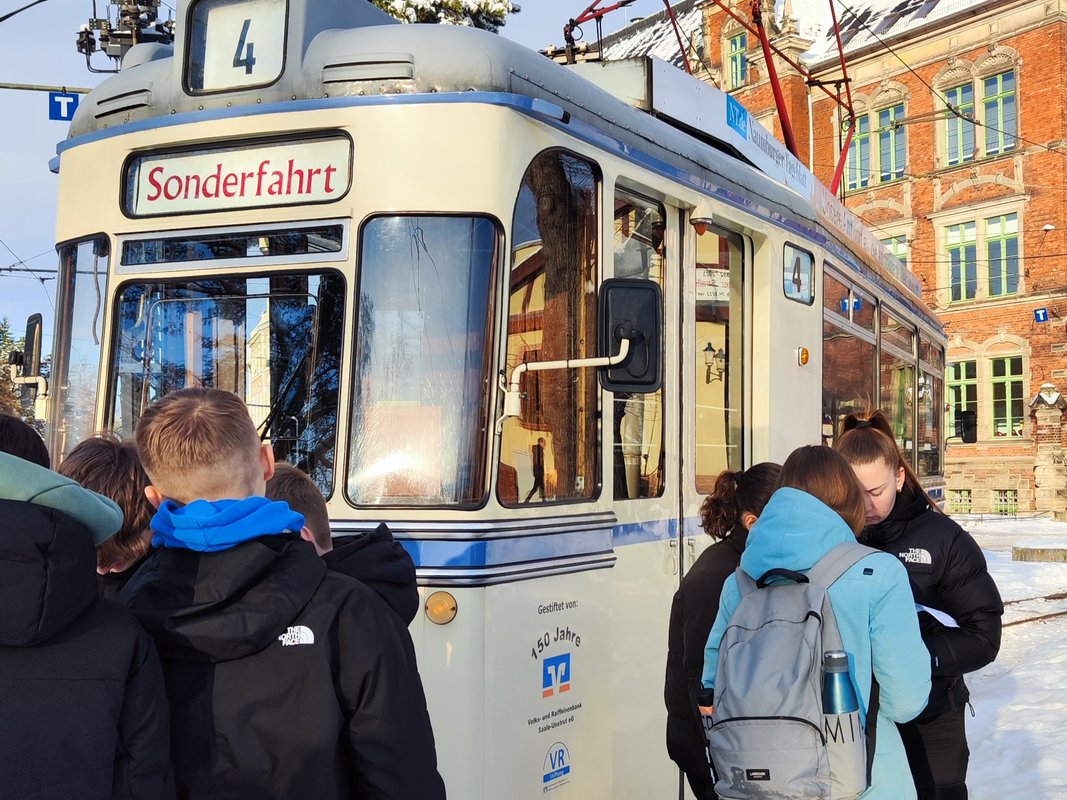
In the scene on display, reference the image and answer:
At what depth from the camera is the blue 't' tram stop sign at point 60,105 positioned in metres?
14.2

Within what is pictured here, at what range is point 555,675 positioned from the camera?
3.98 meters

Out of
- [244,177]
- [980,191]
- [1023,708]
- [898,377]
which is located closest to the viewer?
[244,177]

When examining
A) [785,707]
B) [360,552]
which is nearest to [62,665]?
[360,552]

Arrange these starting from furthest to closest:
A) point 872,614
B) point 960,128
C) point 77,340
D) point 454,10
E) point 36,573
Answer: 1. point 960,128
2. point 454,10
3. point 77,340
4. point 872,614
5. point 36,573

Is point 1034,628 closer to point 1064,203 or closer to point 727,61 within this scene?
point 1064,203

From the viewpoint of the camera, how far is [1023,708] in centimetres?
809

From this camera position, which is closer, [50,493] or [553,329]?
[50,493]

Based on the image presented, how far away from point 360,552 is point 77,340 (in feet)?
7.23

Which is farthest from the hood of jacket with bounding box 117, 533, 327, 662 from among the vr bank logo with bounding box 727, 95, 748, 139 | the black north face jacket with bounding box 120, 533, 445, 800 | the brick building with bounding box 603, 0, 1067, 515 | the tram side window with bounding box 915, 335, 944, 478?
the brick building with bounding box 603, 0, 1067, 515

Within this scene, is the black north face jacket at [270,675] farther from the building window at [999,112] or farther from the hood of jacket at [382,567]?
the building window at [999,112]

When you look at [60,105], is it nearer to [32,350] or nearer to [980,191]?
[32,350]

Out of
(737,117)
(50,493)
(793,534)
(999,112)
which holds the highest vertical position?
(999,112)

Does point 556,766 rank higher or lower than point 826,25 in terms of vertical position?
lower

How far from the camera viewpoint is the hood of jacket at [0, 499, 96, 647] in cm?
181
